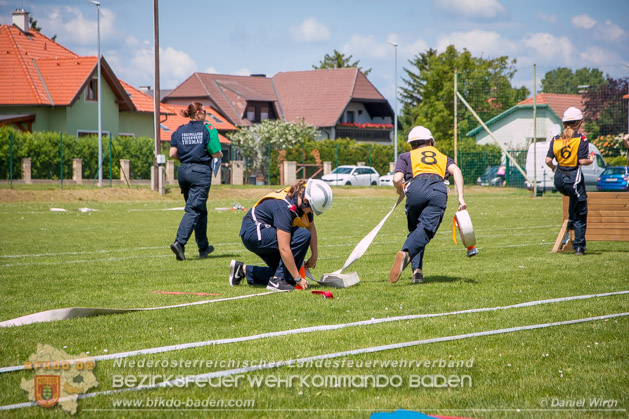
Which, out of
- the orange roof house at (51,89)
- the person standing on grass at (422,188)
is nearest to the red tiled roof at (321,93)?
the orange roof house at (51,89)

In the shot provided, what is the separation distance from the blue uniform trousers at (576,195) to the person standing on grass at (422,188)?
328 centimetres

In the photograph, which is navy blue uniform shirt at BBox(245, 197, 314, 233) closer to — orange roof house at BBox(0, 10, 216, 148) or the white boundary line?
the white boundary line

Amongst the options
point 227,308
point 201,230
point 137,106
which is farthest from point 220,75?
point 227,308

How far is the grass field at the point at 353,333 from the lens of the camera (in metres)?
3.81

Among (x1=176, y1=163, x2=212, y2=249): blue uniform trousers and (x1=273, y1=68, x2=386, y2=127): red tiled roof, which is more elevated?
(x1=273, y1=68, x2=386, y2=127): red tiled roof

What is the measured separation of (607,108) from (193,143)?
25.8 metres

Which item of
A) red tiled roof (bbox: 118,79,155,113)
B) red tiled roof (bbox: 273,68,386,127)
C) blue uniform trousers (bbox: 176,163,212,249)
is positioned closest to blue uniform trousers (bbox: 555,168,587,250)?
blue uniform trousers (bbox: 176,163,212,249)

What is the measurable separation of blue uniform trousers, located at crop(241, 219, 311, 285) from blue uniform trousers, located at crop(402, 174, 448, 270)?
111cm

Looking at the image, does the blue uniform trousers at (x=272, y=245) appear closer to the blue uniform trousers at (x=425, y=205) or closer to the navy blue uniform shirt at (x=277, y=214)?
the navy blue uniform shirt at (x=277, y=214)

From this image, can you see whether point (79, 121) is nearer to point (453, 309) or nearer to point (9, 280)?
point (9, 280)

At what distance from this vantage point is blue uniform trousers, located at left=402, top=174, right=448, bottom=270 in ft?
24.8

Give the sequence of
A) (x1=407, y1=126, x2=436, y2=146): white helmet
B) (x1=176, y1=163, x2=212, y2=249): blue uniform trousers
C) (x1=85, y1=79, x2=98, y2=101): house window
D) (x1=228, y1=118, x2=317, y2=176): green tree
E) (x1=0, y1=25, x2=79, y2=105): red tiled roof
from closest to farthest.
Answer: (x1=407, y1=126, x2=436, y2=146): white helmet
(x1=176, y1=163, x2=212, y2=249): blue uniform trousers
(x1=0, y1=25, x2=79, y2=105): red tiled roof
(x1=85, y1=79, x2=98, y2=101): house window
(x1=228, y1=118, x2=317, y2=176): green tree

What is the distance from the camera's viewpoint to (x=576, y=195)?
34.7 ft

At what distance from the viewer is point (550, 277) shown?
816 cm
